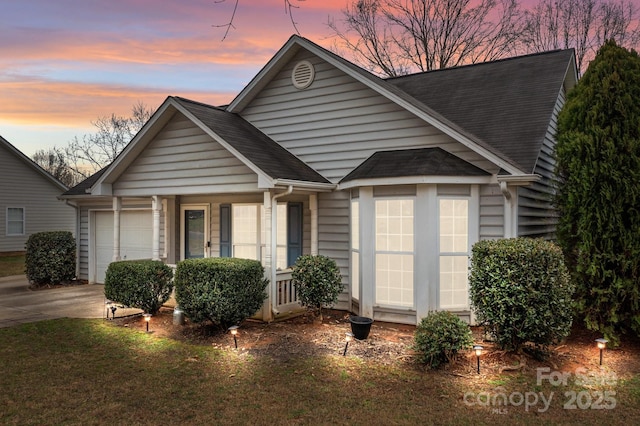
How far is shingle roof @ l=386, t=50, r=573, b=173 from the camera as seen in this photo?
8.68 m

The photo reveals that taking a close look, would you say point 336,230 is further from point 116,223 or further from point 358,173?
point 116,223

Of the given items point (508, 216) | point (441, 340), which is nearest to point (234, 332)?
point (441, 340)

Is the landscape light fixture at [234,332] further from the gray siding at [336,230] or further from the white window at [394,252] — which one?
the gray siding at [336,230]

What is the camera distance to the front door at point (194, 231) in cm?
1116

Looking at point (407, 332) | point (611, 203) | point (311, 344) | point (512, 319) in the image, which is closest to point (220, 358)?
point (311, 344)

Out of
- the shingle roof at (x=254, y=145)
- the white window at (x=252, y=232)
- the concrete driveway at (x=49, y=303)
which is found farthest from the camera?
the white window at (x=252, y=232)

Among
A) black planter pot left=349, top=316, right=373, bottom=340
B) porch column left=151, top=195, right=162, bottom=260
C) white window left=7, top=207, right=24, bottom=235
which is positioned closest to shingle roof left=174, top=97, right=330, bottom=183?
porch column left=151, top=195, right=162, bottom=260

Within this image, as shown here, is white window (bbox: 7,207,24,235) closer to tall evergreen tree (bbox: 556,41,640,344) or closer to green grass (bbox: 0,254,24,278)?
green grass (bbox: 0,254,24,278)

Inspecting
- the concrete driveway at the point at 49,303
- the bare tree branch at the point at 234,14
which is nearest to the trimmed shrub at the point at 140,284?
the concrete driveway at the point at 49,303

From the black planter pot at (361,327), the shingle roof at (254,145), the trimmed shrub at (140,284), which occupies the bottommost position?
the black planter pot at (361,327)

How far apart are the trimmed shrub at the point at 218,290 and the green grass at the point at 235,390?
63 cm

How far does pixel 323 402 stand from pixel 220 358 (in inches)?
82.7

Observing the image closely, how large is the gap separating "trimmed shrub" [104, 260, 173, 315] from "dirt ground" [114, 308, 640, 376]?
390 millimetres

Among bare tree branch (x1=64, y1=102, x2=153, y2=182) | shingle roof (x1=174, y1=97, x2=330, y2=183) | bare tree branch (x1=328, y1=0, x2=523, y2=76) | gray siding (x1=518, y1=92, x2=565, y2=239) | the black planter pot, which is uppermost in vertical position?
bare tree branch (x1=328, y1=0, x2=523, y2=76)
